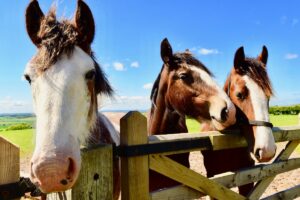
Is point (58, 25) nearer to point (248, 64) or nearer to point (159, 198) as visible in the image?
point (159, 198)

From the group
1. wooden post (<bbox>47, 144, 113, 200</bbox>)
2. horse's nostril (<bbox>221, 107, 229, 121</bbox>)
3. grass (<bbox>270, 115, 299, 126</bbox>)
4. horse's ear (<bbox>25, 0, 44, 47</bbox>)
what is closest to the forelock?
horse's nostril (<bbox>221, 107, 229, 121</bbox>)

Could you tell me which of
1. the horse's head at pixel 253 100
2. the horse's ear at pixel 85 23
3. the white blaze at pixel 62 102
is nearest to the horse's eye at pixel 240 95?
the horse's head at pixel 253 100

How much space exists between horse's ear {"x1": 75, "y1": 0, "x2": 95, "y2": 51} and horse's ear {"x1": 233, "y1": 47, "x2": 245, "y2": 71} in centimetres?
220

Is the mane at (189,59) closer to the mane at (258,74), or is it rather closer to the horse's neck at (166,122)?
the mane at (258,74)

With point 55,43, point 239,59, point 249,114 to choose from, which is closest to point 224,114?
point 249,114

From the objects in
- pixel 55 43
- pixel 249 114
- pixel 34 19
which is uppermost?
pixel 34 19

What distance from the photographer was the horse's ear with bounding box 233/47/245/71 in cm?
369

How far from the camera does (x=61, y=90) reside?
1.63 m

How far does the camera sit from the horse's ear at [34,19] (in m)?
2.04

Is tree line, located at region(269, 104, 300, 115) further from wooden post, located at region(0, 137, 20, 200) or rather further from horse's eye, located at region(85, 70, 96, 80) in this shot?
wooden post, located at region(0, 137, 20, 200)

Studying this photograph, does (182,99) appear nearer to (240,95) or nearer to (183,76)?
(183,76)

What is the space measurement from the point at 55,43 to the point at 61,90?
37 centimetres

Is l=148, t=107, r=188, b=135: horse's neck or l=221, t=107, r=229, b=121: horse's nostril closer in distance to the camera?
l=221, t=107, r=229, b=121: horse's nostril

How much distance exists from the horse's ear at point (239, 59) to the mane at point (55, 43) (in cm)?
211
